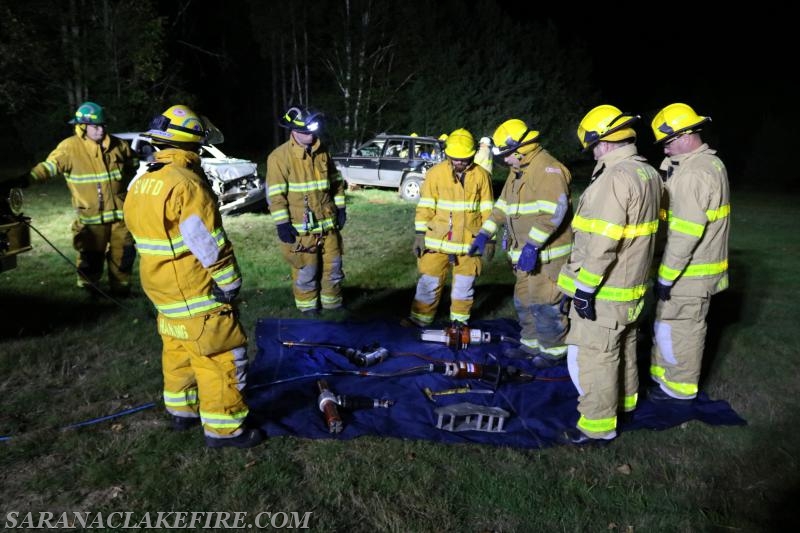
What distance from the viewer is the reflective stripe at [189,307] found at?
3.27m

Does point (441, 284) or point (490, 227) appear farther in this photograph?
point (441, 284)

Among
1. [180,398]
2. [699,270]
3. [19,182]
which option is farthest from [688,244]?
[19,182]

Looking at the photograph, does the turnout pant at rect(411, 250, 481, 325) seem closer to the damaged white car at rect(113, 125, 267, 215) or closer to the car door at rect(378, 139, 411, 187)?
the damaged white car at rect(113, 125, 267, 215)

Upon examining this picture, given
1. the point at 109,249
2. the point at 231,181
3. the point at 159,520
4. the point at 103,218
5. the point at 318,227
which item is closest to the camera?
the point at 159,520

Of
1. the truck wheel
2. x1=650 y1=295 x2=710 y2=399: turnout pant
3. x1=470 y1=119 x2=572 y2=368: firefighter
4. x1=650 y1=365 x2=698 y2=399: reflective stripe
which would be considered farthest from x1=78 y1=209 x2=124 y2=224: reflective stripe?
the truck wheel

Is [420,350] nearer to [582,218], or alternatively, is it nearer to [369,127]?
[582,218]

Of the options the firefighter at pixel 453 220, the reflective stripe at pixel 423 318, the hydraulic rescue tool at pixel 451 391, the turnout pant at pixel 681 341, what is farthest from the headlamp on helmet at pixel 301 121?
the turnout pant at pixel 681 341

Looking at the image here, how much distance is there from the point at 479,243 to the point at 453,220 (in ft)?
1.16

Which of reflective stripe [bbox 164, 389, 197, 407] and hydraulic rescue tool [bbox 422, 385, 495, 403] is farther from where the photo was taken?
hydraulic rescue tool [bbox 422, 385, 495, 403]

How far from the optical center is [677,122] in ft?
13.3

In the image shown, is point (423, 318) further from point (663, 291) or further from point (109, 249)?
point (109, 249)

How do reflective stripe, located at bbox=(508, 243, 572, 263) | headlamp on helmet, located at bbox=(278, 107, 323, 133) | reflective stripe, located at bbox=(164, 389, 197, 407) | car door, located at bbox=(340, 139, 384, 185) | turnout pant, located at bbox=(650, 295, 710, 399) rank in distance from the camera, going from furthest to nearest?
car door, located at bbox=(340, 139, 384, 185) → headlamp on helmet, located at bbox=(278, 107, 323, 133) → reflective stripe, located at bbox=(508, 243, 572, 263) → turnout pant, located at bbox=(650, 295, 710, 399) → reflective stripe, located at bbox=(164, 389, 197, 407)

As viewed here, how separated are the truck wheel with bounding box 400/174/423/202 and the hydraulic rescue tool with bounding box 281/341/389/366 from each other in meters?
10.1

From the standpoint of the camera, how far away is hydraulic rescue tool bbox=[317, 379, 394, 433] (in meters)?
3.84
